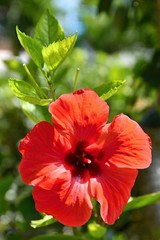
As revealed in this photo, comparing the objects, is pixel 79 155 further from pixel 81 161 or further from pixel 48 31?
pixel 48 31

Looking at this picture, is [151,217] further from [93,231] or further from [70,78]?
[70,78]

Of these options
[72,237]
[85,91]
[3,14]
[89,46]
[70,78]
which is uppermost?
[85,91]

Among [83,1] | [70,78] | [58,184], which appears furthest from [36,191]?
[83,1]

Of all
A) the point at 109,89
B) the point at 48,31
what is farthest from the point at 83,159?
the point at 48,31

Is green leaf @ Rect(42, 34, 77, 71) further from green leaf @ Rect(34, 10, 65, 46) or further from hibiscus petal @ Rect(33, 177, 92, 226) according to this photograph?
hibiscus petal @ Rect(33, 177, 92, 226)

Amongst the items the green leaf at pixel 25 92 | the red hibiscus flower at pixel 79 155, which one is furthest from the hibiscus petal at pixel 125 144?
the green leaf at pixel 25 92

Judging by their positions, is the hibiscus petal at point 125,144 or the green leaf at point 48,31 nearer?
the hibiscus petal at point 125,144

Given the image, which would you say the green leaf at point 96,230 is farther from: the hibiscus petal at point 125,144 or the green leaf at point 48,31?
the green leaf at point 48,31

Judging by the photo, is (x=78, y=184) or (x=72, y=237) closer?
(x=78, y=184)
